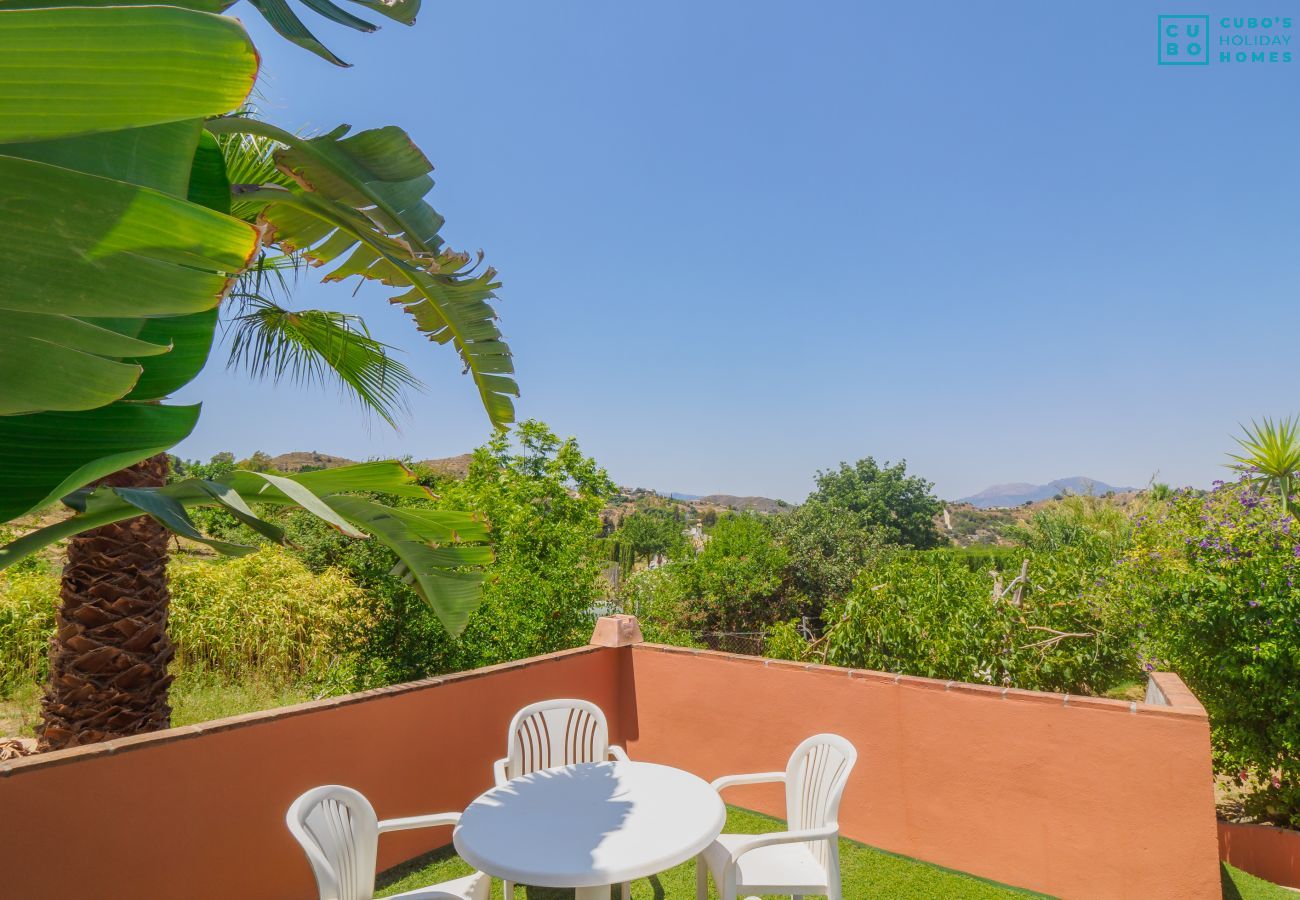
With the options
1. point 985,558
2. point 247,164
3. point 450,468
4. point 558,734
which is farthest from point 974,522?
point 247,164

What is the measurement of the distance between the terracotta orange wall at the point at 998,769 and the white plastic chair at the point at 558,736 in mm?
1133

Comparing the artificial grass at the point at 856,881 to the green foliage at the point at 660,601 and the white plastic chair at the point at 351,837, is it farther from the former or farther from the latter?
the green foliage at the point at 660,601

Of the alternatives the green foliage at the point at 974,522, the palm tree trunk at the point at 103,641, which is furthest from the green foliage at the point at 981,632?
the green foliage at the point at 974,522

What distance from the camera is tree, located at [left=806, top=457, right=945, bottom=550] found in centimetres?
4416

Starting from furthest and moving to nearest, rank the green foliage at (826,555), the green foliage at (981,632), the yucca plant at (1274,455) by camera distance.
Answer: the green foliage at (826,555), the green foliage at (981,632), the yucca plant at (1274,455)

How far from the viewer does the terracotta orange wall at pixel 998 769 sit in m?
3.41

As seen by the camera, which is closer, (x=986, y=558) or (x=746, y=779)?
(x=746, y=779)

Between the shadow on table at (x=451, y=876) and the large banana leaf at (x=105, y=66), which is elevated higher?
the large banana leaf at (x=105, y=66)

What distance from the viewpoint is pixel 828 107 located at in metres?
11.2

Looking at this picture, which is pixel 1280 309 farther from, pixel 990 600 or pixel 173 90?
pixel 173 90

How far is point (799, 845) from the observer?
321cm

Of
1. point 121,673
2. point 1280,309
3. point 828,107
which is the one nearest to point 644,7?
point 828,107

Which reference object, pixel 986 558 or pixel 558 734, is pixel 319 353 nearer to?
pixel 558 734

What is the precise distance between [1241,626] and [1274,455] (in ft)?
5.07
